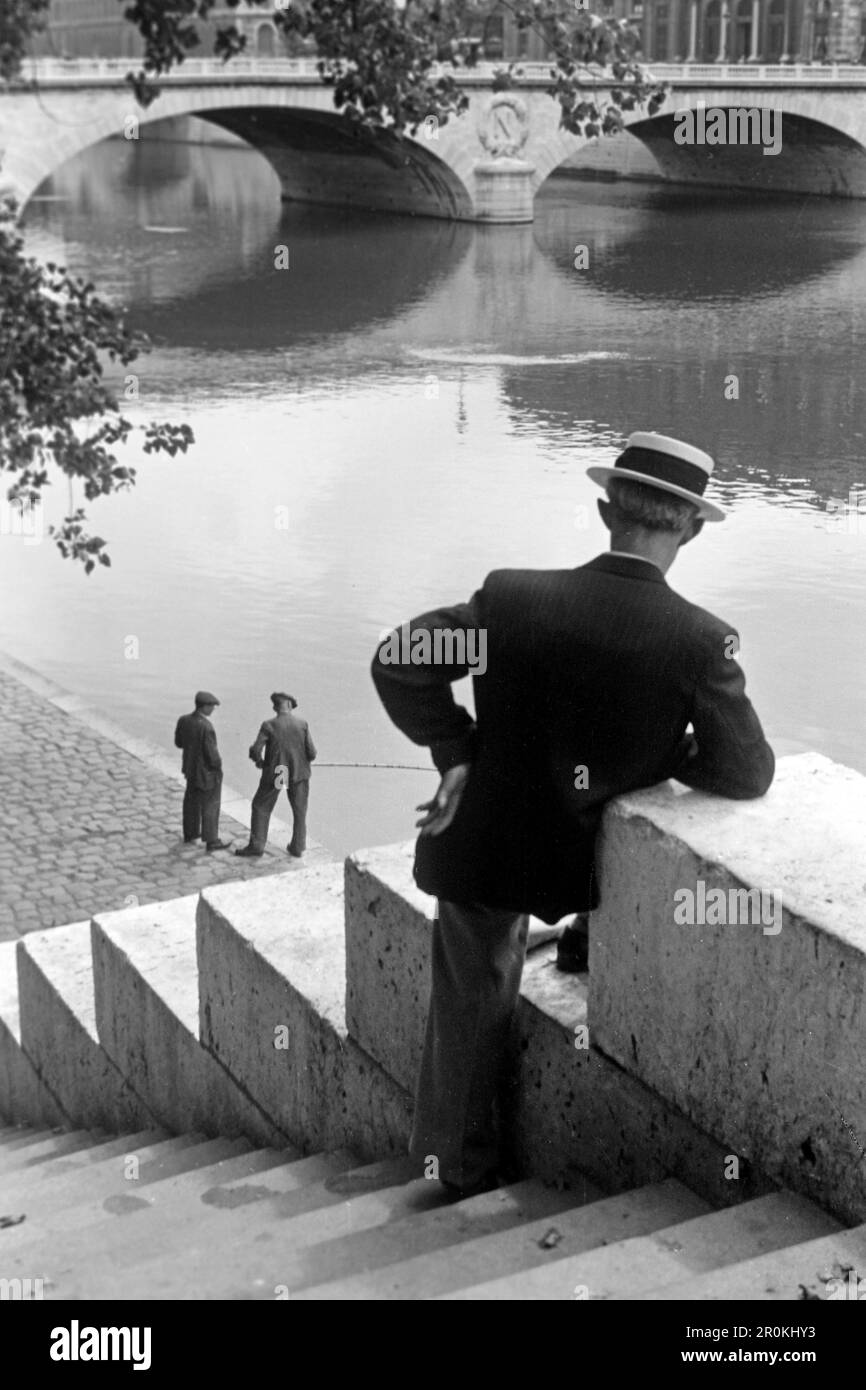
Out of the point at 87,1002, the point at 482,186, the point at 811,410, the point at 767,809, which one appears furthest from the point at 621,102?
the point at 482,186

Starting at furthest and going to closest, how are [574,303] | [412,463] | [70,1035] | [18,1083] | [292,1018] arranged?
[574,303] < [412,463] < [18,1083] < [70,1035] < [292,1018]

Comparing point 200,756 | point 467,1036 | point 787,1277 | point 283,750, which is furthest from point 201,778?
point 787,1277

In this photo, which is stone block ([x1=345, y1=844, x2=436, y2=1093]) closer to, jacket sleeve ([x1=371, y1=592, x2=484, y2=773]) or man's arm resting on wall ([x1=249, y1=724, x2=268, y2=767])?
jacket sleeve ([x1=371, y1=592, x2=484, y2=773])

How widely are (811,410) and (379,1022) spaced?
67.8 ft

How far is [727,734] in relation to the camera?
3.08 metres

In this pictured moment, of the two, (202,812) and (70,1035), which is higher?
(70,1035)

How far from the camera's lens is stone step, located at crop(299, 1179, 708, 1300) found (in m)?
2.91

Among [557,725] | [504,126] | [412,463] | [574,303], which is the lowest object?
[412,463]

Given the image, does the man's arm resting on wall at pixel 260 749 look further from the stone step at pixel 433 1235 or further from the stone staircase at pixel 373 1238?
the stone step at pixel 433 1235

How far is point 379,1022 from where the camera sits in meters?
3.89

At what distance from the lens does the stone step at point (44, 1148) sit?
4.97 metres

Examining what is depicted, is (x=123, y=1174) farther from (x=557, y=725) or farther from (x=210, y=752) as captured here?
(x=210, y=752)

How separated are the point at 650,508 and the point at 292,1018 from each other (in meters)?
1.71

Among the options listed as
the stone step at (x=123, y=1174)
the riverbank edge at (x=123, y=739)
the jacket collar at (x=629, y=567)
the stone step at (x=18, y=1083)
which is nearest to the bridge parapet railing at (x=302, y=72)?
the riverbank edge at (x=123, y=739)
